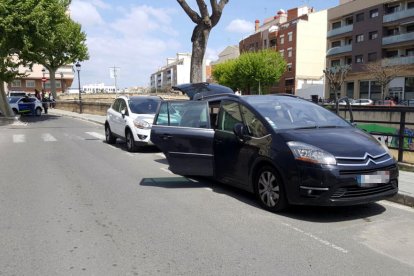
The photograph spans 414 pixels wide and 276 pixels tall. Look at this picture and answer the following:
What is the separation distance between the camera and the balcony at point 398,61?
164 ft

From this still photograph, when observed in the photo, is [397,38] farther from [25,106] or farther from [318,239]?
[318,239]

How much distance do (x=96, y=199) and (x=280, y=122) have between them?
3033 millimetres

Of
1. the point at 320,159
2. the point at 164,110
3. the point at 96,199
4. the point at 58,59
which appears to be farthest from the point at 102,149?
the point at 58,59

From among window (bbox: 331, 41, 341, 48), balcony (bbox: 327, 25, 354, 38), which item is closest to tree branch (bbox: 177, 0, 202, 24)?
balcony (bbox: 327, 25, 354, 38)

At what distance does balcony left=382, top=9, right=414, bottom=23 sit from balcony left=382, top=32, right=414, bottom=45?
2.18m

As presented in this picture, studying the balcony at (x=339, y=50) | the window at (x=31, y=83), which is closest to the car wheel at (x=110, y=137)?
the balcony at (x=339, y=50)

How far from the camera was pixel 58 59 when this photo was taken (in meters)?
54.2

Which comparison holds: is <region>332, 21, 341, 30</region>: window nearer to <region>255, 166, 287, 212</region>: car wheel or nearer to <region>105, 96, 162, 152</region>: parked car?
<region>105, 96, 162, 152</region>: parked car

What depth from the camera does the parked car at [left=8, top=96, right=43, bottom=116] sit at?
3344 cm

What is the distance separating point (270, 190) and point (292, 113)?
134cm

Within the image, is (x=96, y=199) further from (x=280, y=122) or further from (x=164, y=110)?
(x=280, y=122)

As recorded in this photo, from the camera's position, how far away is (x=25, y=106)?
3372 centimetres

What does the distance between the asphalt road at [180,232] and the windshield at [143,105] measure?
5054 millimetres

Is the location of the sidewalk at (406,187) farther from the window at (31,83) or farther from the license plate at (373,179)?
the window at (31,83)
